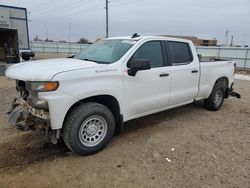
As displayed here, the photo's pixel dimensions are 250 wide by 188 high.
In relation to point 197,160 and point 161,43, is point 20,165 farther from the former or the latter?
point 161,43

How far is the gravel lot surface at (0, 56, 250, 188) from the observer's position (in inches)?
122

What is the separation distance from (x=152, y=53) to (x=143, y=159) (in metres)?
2.01

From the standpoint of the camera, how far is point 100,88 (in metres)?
3.60

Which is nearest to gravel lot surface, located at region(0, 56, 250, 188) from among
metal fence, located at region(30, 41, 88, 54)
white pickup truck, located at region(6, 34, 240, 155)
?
white pickup truck, located at region(6, 34, 240, 155)

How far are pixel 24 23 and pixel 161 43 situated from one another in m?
16.0

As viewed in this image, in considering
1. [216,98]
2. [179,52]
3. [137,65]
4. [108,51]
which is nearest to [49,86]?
[137,65]

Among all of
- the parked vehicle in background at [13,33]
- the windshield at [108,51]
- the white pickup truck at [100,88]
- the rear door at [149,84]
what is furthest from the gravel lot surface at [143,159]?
the parked vehicle in background at [13,33]

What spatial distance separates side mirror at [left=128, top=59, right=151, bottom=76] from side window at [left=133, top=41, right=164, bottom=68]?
0.32m

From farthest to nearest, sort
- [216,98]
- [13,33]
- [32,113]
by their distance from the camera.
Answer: [13,33]
[216,98]
[32,113]

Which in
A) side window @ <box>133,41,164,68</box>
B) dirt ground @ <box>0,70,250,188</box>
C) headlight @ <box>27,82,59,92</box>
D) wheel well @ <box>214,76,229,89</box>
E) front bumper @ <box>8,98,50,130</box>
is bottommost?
dirt ground @ <box>0,70,250,188</box>

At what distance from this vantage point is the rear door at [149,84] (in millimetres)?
4095

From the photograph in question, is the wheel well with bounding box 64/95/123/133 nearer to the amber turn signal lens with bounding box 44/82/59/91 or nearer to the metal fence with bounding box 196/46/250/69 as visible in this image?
the amber turn signal lens with bounding box 44/82/59/91

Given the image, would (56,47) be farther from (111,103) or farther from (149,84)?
(111,103)

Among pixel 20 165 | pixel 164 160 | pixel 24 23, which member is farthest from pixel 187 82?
pixel 24 23
